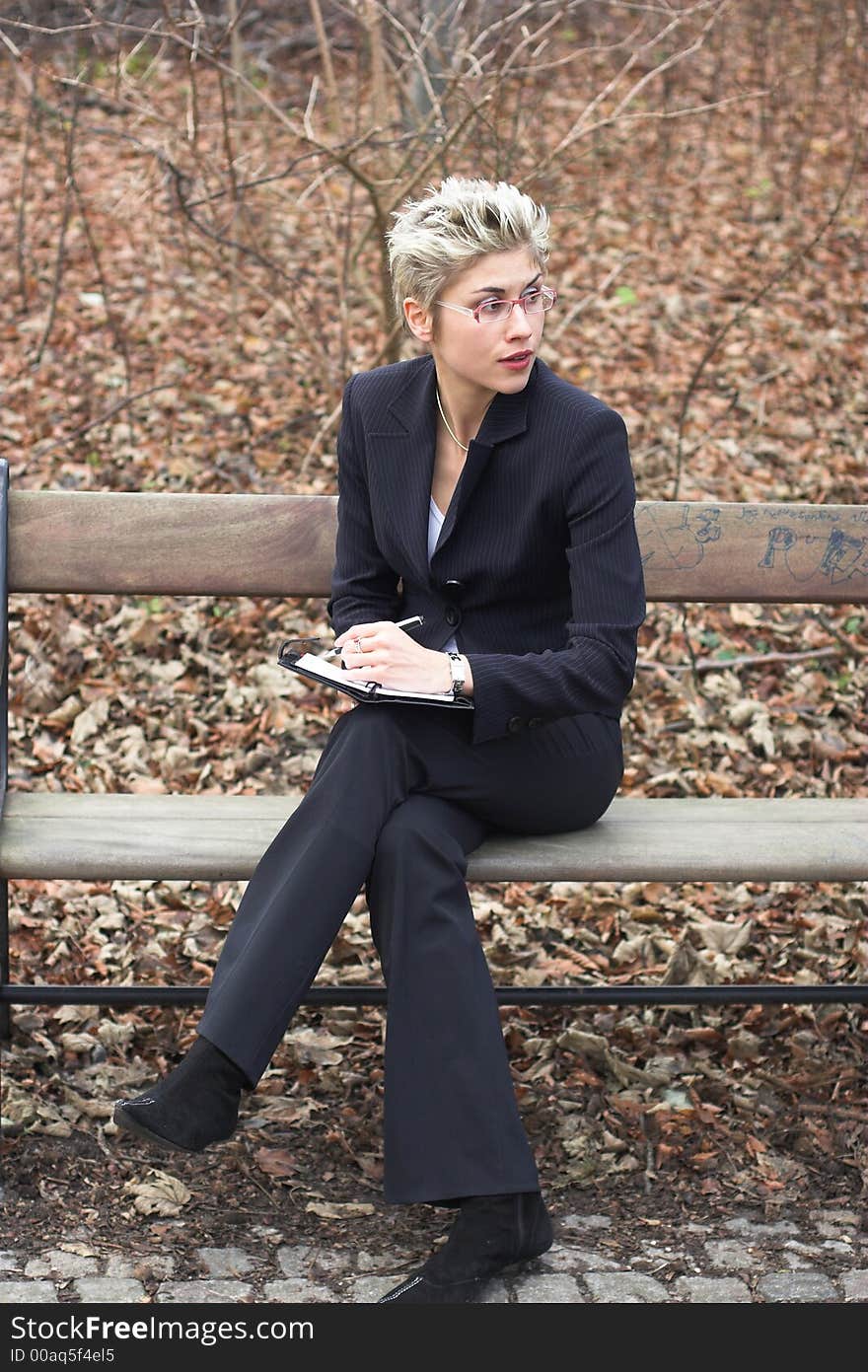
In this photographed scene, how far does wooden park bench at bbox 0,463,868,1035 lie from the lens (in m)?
2.82

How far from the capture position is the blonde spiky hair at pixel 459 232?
2723mm

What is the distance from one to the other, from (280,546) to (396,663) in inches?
26.3

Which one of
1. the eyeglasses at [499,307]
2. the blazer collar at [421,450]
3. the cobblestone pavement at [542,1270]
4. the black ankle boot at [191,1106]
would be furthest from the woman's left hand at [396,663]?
the cobblestone pavement at [542,1270]

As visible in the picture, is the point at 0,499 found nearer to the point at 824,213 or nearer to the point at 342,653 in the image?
the point at 342,653

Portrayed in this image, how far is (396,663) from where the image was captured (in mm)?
2709

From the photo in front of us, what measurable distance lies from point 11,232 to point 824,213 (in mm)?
4309

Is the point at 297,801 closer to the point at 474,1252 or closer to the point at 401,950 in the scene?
the point at 401,950

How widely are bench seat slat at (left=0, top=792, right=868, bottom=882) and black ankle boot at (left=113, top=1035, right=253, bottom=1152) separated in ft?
1.22

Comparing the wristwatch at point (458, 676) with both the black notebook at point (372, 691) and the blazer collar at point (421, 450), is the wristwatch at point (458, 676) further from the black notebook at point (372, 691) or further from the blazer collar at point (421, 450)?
Result: the blazer collar at point (421, 450)

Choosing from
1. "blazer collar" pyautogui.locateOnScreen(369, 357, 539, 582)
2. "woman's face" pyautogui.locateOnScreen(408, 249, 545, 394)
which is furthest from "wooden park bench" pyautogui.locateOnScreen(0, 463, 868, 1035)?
"woman's face" pyautogui.locateOnScreen(408, 249, 545, 394)

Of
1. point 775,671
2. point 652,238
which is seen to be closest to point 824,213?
point 652,238

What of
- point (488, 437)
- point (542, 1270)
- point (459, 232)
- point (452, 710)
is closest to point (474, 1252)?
point (542, 1270)

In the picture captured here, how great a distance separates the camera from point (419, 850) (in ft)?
8.63

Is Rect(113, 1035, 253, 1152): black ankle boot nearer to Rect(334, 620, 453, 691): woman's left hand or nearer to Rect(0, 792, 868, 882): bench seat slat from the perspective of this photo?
Rect(0, 792, 868, 882): bench seat slat
